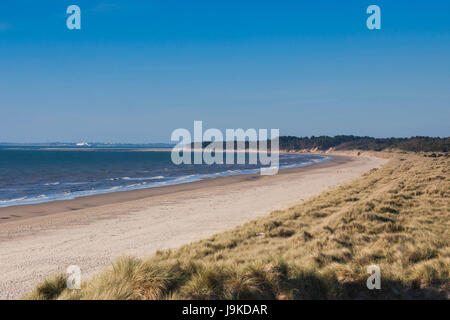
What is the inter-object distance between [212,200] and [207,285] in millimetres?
16866

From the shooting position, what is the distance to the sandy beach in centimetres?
911

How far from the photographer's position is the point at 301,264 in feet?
23.2

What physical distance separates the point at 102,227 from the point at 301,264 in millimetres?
9952

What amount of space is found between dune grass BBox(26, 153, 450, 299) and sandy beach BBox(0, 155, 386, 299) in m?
2.07

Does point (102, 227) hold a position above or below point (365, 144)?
below

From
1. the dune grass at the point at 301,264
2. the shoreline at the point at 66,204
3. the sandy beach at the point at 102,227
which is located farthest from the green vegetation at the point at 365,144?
the dune grass at the point at 301,264

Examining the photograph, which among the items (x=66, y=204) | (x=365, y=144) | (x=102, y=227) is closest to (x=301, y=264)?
(x=102, y=227)

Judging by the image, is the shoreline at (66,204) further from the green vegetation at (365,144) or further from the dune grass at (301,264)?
the green vegetation at (365,144)

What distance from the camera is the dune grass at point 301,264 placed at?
5371mm

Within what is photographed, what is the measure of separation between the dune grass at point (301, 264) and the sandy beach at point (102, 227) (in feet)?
6.79

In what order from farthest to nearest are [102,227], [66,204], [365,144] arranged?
[365,144], [66,204], [102,227]

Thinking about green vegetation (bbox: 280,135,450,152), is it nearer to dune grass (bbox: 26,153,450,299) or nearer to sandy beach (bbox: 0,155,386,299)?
sandy beach (bbox: 0,155,386,299)

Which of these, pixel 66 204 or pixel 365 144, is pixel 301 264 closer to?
pixel 66 204

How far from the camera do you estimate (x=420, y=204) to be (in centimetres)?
1416
